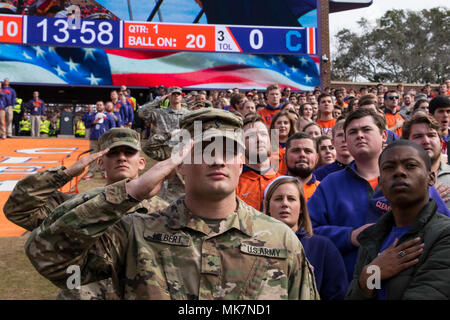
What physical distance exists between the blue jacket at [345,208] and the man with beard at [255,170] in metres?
0.71

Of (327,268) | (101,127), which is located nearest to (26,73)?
(101,127)

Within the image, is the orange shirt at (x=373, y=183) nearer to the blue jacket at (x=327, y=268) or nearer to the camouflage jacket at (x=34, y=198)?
the blue jacket at (x=327, y=268)

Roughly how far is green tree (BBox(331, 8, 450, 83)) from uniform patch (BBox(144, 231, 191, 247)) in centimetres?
4696

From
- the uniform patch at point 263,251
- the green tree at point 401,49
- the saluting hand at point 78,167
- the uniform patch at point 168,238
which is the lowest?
the uniform patch at point 263,251

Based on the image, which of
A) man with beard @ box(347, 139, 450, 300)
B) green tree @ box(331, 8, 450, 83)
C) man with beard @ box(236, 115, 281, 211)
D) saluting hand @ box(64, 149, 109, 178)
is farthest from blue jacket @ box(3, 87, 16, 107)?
green tree @ box(331, 8, 450, 83)

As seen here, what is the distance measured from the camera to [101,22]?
19797mm

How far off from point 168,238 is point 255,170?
2223 millimetres

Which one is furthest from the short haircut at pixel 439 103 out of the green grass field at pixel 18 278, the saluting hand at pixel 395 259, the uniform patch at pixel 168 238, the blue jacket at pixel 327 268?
the green grass field at pixel 18 278

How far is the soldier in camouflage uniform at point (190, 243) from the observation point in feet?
5.98

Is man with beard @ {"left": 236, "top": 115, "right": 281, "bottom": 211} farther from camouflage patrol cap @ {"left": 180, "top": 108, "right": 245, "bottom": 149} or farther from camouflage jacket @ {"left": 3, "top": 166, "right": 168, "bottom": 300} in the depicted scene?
camouflage patrol cap @ {"left": 180, "top": 108, "right": 245, "bottom": 149}

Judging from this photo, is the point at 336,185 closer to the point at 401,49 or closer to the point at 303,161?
the point at 303,161

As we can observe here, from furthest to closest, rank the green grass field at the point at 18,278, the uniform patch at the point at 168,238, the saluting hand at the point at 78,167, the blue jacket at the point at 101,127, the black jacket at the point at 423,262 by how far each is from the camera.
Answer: the blue jacket at the point at 101,127, the green grass field at the point at 18,278, the saluting hand at the point at 78,167, the black jacket at the point at 423,262, the uniform patch at the point at 168,238

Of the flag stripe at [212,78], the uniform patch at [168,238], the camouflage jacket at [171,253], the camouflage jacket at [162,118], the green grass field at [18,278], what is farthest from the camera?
the flag stripe at [212,78]
